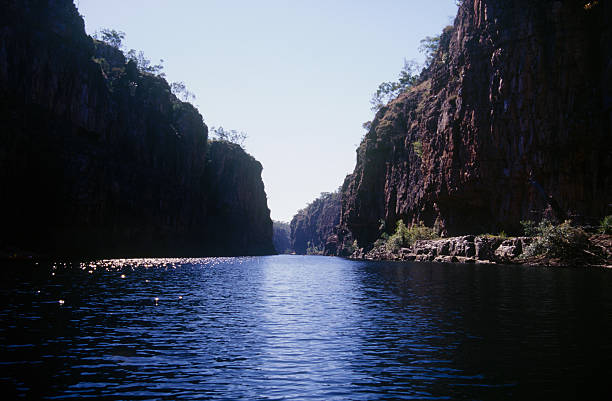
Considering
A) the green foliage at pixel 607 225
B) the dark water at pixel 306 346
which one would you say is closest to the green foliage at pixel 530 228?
the green foliage at pixel 607 225

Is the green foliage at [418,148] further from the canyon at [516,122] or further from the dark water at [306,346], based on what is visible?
the dark water at [306,346]

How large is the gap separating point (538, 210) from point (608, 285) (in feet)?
142

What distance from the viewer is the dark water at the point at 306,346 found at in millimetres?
10727

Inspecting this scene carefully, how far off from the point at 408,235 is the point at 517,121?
3629 centimetres

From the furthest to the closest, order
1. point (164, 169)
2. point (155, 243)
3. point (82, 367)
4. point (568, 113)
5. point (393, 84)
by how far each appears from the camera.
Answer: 1. point (393, 84)
2. point (164, 169)
3. point (155, 243)
4. point (568, 113)
5. point (82, 367)

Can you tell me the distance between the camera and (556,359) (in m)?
12.9

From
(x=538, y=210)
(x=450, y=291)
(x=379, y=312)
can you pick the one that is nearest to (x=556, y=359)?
(x=379, y=312)

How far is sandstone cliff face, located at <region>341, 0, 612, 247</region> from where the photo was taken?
66812 millimetres

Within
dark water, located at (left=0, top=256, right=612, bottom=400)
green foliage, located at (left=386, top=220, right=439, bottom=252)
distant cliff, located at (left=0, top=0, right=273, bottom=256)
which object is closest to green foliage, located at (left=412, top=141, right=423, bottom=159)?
green foliage, located at (left=386, top=220, right=439, bottom=252)

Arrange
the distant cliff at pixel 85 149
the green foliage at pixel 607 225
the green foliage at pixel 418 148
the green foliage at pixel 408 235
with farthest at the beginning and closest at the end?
the green foliage at pixel 418 148 → the green foliage at pixel 408 235 → the distant cliff at pixel 85 149 → the green foliage at pixel 607 225

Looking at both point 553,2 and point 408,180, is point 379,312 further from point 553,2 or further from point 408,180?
point 408,180

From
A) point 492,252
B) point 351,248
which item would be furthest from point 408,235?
point 351,248

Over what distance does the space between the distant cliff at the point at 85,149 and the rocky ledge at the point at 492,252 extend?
2411 inches

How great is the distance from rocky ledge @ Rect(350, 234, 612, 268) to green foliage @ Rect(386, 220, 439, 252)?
267cm
